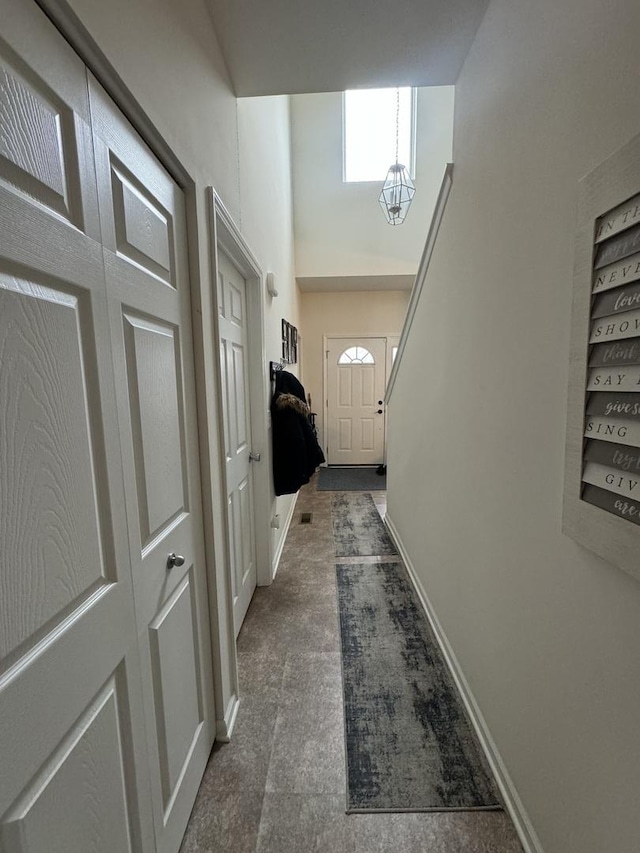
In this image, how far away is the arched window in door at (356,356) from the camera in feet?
17.9

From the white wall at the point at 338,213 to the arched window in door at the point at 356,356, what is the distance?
1106 mm

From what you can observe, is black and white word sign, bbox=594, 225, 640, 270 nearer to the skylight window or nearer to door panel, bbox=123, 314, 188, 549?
door panel, bbox=123, 314, 188, 549

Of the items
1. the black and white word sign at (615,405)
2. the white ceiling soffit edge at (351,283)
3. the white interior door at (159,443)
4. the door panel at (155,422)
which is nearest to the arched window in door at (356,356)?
the white ceiling soffit edge at (351,283)

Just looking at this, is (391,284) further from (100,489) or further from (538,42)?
(100,489)

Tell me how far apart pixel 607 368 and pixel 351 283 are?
15.4ft

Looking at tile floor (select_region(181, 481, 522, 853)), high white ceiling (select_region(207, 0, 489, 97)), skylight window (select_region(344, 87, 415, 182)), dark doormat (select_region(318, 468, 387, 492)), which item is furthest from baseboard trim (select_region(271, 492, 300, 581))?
skylight window (select_region(344, 87, 415, 182))

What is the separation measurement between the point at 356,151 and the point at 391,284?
170 centimetres

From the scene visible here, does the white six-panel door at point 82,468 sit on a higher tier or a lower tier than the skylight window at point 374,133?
lower

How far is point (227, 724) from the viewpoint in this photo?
1.36 meters

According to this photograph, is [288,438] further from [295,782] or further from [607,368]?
[607,368]

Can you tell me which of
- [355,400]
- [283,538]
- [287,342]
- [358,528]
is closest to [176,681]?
[283,538]

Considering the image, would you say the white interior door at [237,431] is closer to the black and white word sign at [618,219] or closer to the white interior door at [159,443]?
the white interior door at [159,443]

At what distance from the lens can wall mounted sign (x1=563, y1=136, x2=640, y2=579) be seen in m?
0.66

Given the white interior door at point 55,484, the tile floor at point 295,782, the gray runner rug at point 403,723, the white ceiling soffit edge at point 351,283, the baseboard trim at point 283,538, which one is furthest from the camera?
the white ceiling soffit edge at point 351,283
